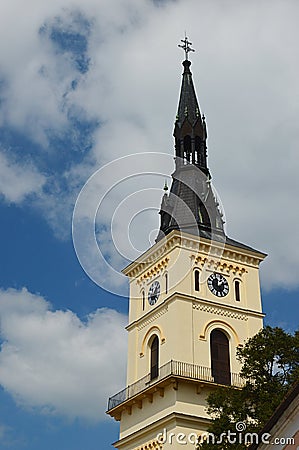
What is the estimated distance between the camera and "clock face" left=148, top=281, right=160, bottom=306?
5617 cm

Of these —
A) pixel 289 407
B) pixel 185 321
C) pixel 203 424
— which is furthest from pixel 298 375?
pixel 185 321

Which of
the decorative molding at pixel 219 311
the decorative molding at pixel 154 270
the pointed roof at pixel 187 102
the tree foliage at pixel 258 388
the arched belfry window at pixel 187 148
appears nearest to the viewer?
the tree foliage at pixel 258 388

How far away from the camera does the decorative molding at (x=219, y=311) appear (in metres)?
53.6

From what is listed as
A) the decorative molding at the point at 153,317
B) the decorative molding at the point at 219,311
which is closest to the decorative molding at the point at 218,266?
the decorative molding at the point at 219,311

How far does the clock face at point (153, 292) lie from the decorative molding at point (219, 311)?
367 cm

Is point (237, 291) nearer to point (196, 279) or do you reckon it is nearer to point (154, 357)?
point (196, 279)

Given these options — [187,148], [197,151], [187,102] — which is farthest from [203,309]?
[187,102]

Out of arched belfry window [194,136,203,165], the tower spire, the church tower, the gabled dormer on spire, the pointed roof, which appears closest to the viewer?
the church tower

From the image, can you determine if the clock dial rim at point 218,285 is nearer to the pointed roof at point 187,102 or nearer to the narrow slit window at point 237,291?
the narrow slit window at point 237,291

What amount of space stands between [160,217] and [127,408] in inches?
624

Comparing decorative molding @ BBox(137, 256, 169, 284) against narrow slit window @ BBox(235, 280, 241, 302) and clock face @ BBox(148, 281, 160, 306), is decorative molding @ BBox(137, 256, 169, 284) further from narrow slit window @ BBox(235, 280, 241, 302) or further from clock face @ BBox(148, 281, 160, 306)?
narrow slit window @ BBox(235, 280, 241, 302)

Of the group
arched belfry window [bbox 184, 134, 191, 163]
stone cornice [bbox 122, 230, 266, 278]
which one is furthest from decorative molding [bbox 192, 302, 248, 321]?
arched belfry window [bbox 184, 134, 191, 163]

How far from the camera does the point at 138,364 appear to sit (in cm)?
5541

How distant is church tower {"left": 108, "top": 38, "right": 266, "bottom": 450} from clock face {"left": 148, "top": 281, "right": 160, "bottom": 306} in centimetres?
7
